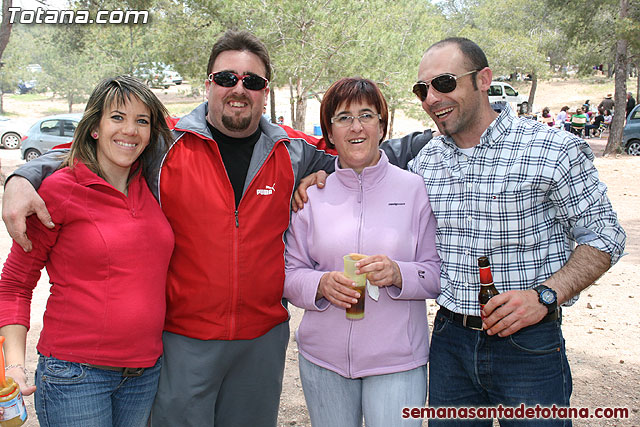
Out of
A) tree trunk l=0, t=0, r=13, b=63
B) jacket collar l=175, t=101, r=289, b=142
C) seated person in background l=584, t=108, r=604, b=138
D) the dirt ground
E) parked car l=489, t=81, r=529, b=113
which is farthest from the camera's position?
parked car l=489, t=81, r=529, b=113

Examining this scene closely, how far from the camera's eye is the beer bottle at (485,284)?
8.20 ft

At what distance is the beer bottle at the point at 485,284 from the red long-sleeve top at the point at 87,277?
1597 millimetres

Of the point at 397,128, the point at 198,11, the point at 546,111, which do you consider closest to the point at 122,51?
the point at 198,11

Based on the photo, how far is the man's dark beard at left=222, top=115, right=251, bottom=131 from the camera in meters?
3.16

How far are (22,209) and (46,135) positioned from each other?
62.6 ft

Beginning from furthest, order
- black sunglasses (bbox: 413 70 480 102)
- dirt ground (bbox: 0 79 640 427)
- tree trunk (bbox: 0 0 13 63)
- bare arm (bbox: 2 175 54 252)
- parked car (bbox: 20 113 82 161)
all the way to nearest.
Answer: parked car (bbox: 20 113 82 161)
tree trunk (bbox: 0 0 13 63)
dirt ground (bbox: 0 79 640 427)
black sunglasses (bbox: 413 70 480 102)
bare arm (bbox: 2 175 54 252)

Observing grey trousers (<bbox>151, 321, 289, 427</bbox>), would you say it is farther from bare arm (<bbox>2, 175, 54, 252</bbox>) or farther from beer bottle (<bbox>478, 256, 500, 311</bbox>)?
beer bottle (<bbox>478, 256, 500, 311</bbox>)

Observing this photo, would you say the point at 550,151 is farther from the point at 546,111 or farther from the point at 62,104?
the point at 62,104

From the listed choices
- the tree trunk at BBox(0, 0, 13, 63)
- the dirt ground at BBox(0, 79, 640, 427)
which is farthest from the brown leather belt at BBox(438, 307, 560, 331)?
the tree trunk at BBox(0, 0, 13, 63)

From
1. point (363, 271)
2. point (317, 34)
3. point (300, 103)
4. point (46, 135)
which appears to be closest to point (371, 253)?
point (363, 271)

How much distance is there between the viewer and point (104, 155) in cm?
274

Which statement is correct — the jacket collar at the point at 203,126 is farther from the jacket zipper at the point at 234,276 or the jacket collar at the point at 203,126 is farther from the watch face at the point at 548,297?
the watch face at the point at 548,297

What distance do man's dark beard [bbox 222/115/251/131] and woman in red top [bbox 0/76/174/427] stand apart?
574 mm

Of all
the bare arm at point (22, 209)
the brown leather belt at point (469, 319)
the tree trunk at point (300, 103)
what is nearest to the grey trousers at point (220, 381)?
the bare arm at point (22, 209)
